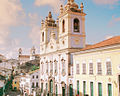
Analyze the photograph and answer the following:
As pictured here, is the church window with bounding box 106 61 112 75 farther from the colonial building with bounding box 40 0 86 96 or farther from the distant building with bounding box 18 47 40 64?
the distant building with bounding box 18 47 40 64

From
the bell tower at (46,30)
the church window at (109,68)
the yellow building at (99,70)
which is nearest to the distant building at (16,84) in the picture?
the bell tower at (46,30)

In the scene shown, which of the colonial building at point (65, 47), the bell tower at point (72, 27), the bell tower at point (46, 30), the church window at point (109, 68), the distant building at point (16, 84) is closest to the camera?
the church window at point (109, 68)

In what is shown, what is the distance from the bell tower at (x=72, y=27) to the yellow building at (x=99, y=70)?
3.84m

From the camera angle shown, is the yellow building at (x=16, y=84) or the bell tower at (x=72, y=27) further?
the yellow building at (x=16, y=84)

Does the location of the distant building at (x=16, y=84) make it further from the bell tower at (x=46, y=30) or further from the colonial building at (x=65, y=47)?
the colonial building at (x=65, y=47)

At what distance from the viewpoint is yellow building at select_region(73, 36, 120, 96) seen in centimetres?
1789

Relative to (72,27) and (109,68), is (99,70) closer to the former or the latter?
(109,68)

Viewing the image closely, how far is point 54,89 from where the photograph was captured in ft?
105

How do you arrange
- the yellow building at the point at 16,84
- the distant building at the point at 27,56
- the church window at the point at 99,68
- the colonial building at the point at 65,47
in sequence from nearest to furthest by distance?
the church window at the point at 99,68
the colonial building at the point at 65,47
the yellow building at the point at 16,84
the distant building at the point at 27,56

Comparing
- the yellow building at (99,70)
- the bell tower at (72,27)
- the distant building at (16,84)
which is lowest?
the distant building at (16,84)

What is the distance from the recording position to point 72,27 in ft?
93.1

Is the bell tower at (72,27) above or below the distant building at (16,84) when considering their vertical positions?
above

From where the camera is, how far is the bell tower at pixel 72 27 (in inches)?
1097

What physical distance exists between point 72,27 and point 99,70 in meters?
10.6
